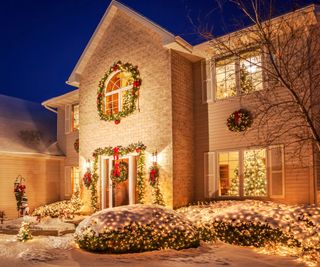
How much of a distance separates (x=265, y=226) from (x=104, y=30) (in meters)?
10.4

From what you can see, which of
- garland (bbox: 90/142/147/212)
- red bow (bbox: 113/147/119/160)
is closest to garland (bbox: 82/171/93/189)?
garland (bbox: 90/142/147/212)

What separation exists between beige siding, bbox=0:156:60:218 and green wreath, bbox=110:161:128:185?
6.23m

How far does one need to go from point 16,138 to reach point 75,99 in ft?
11.8

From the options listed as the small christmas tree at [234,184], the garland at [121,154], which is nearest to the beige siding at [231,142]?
the small christmas tree at [234,184]

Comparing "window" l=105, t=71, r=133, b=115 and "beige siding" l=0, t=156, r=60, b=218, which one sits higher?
"window" l=105, t=71, r=133, b=115

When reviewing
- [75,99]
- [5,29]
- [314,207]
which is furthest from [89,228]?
[5,29]

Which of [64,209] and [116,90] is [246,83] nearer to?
[116,90]

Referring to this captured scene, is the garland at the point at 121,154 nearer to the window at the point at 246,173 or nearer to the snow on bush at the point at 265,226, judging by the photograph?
the window at the point at 246,173

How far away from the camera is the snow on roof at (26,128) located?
730 inches

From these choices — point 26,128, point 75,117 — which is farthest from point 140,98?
point 26,128

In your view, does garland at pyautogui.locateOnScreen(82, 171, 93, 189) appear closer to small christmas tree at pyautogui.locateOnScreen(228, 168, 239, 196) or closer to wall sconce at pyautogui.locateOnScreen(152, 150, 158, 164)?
wall sconce at pyautogui.locateOnScreen(152, 150, 158, 164)

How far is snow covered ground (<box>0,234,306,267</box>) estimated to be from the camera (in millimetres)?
7391

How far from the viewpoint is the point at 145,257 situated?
796 cm

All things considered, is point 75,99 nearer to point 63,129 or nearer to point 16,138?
point 63,129
